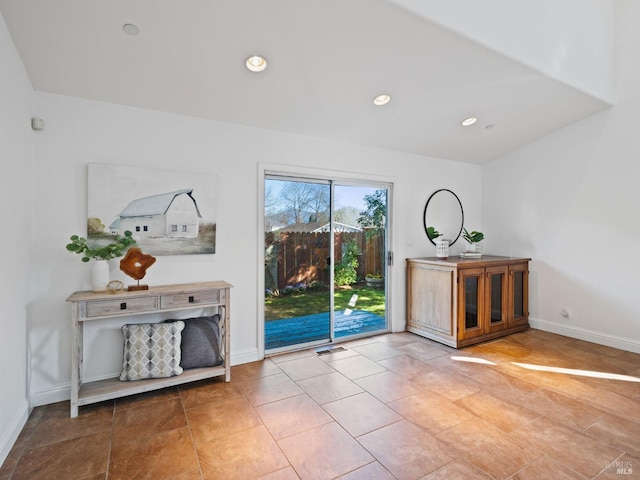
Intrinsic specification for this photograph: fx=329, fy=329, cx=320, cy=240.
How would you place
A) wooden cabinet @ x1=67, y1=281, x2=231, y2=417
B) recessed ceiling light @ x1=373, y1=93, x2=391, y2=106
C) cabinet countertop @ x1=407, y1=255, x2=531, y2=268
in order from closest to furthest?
wooden cabinet @ x1=67, y1=281, x2=231, y2=417 → recessed ceiling light @ x1=373, y1=93, x2=391, y2=106 → cabinet countertop @ x1=407, y1=255, x2=531, y2=268

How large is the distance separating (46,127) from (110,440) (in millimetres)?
2317

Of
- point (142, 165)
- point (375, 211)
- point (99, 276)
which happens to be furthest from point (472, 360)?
point (142, 165)

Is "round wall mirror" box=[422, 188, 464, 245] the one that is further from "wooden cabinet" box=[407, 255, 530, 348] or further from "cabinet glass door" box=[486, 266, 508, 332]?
"cabinet glass door" box=[486, 266, 508, 332]

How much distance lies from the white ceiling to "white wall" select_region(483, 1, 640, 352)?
1.37ft

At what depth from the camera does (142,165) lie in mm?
2852

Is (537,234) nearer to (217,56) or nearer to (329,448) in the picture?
(329,448)

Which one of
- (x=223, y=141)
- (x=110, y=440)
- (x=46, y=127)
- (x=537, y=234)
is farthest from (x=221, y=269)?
(x=537, y=234)

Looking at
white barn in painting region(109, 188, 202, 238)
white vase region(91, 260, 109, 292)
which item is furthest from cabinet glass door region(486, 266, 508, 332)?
white vase region(91, 260, 109, 292)

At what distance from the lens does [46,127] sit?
2.53m

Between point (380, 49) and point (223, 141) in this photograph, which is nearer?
point (380, 49)

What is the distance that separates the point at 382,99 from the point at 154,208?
7.57ft

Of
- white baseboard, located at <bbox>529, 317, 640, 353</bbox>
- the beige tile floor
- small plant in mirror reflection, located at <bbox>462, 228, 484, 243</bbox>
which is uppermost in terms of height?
small plant in mirror reflection, located at <bbox>462, 228, 484, 243</bbox>

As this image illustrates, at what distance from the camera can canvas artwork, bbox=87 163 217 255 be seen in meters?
2.67

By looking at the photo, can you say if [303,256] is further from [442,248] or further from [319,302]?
[442,248]
